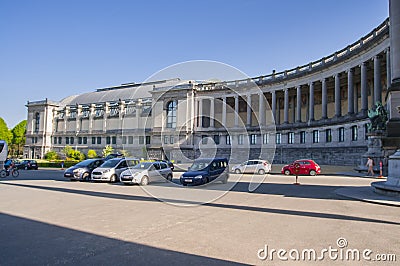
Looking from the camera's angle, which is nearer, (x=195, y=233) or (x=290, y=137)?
(x=195, y=233)

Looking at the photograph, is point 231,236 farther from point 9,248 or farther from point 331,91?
point 331,91

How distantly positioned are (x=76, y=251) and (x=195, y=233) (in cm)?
285

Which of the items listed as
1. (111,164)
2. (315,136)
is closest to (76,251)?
(111,164)

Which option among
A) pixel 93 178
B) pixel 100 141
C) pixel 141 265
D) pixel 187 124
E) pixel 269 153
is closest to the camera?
pixel 141 265

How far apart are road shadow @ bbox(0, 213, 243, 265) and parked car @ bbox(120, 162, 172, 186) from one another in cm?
1244

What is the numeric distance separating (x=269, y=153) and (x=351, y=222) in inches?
2046

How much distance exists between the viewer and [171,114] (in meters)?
79.2

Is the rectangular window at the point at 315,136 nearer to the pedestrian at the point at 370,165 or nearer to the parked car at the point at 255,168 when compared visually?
the parked car at the point at 255,168

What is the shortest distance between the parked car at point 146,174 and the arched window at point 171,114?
174ft

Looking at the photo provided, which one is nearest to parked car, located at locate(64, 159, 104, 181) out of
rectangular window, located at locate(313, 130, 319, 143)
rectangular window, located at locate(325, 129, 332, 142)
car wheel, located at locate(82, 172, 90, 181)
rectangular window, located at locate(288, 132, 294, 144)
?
car wheel, located at locate(82, 172, 90, 181)

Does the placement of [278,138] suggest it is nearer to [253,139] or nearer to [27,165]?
[253,139]

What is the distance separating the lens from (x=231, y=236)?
25.1ft

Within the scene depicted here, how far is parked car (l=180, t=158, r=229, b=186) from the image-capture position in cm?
1934

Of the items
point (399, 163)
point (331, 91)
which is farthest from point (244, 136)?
point (399, 163)
